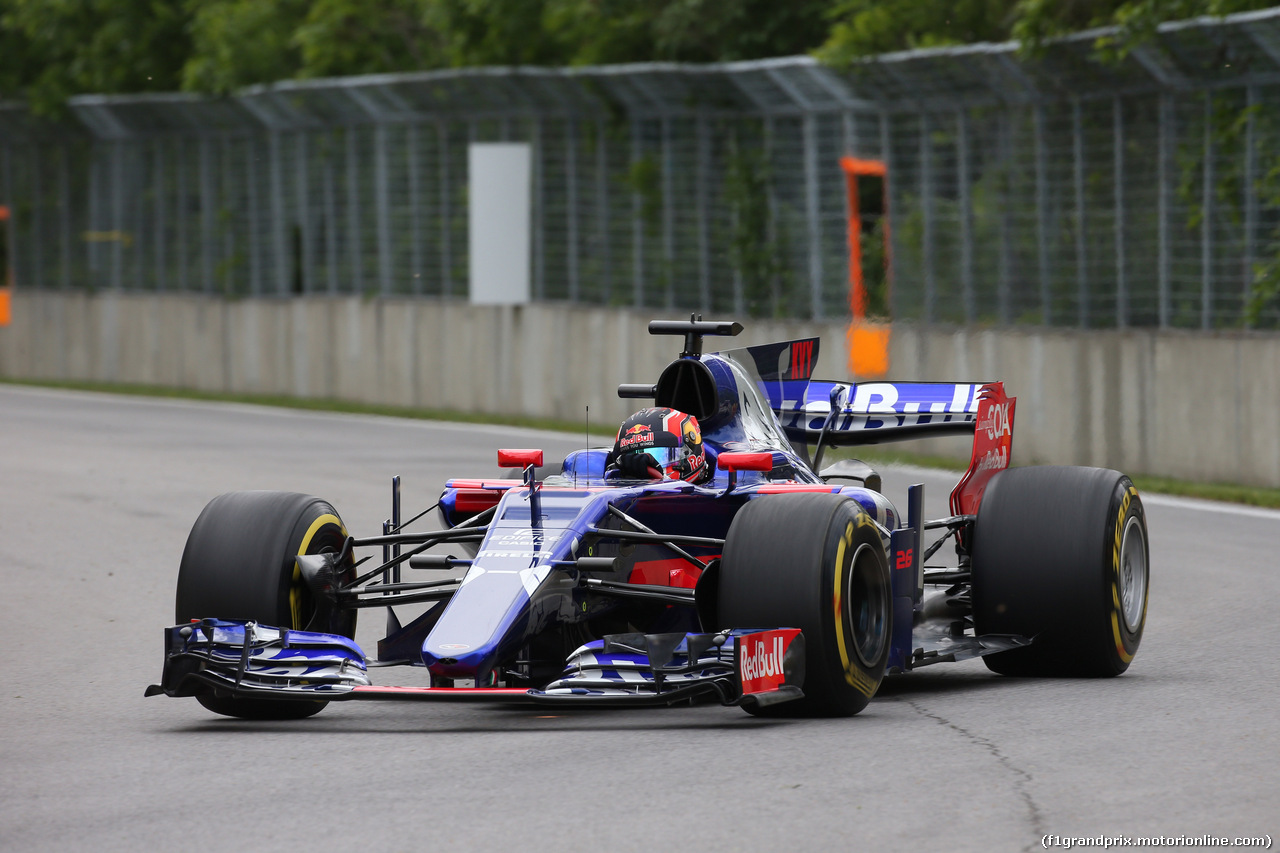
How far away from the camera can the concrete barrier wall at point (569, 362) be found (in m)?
17.0

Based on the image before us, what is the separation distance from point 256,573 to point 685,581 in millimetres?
1653

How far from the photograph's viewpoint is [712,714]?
7.75 metres

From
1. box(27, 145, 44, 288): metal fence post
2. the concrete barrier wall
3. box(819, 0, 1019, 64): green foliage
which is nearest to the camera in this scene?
the concrete barrier wall

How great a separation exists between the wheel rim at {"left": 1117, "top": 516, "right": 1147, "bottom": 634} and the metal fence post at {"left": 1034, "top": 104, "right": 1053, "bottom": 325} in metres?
10.1

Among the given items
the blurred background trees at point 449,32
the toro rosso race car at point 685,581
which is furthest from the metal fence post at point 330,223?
the toro rosso race car at point 685,581

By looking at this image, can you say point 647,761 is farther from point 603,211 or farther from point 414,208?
point 414,208

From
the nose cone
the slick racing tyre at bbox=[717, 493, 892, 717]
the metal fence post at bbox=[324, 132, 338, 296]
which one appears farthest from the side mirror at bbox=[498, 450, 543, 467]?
the metal fence post at bbox=[324, 132, 338, 296]

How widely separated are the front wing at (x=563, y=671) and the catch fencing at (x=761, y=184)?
10.3 m

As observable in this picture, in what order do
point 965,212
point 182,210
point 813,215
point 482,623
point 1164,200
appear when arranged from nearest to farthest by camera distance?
point 482,623 → point 1164,200 → point 965,212 → point 813,215 → point 182,210

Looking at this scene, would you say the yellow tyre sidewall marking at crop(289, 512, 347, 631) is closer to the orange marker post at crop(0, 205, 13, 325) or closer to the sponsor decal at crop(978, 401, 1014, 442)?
the sponsor decal at crop(978, 401, 1014, 442)

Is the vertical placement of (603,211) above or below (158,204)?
below

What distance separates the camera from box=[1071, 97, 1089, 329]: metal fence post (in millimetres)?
18641

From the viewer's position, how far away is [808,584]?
24.1 feet

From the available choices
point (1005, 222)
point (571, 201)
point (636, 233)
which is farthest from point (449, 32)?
point (1005, 222)
